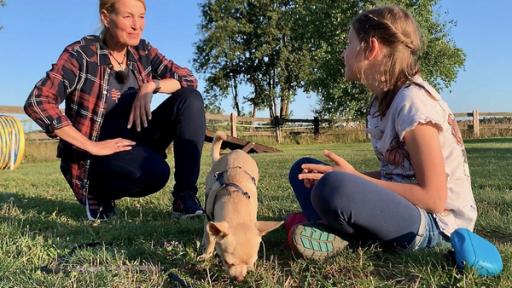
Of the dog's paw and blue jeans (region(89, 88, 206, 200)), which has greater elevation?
blue jeans (region(89, 88, 206, 200))

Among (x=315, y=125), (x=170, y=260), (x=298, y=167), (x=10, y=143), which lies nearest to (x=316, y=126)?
(x=315, y=125)

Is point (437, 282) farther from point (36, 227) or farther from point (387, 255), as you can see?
point (36, 227)

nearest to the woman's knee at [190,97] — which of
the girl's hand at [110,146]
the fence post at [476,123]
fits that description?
the girl's hand at [110,146]

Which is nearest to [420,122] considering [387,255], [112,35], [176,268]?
[387,255]

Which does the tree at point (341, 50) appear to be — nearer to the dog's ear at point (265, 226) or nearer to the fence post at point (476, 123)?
the fence post at point (476, 123)

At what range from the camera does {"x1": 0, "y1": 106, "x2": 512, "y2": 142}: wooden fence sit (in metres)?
26.1

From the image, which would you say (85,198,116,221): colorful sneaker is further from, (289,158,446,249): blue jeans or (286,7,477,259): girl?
(289,158,446,249): blue jeans

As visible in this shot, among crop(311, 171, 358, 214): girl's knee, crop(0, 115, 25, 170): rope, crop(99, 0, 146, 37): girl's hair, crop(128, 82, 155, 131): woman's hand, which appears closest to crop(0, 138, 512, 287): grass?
crop(311, 171, 358, 214): girl's knee

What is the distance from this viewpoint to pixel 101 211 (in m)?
4.01

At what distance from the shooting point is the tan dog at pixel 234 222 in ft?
8.06

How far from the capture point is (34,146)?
16.5 metres

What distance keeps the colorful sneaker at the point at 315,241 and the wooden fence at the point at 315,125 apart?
22.0m

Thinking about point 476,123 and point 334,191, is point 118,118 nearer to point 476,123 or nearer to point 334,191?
point 334,191

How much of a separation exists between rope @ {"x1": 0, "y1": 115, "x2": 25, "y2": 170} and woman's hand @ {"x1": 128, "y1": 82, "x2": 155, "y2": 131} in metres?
9.73
